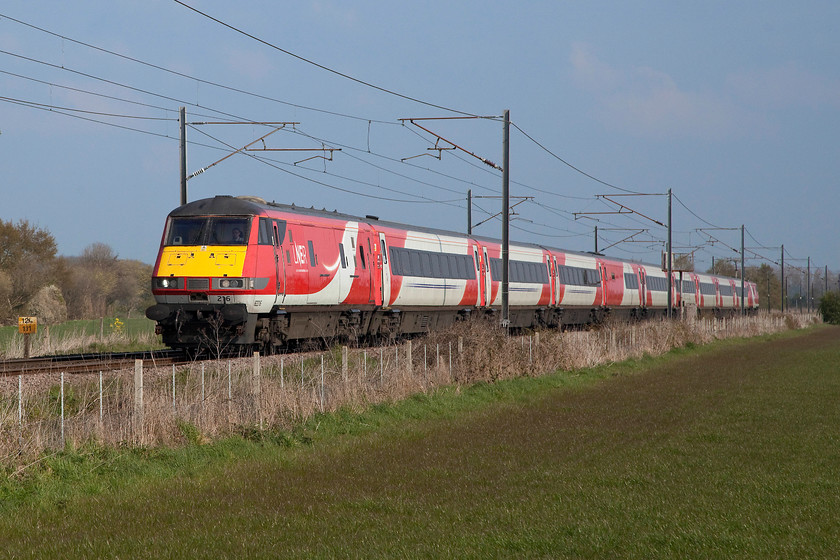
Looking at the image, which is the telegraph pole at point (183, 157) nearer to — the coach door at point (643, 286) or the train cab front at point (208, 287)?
the train cab front at point (208, 287)

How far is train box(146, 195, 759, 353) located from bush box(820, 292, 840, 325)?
7363cm

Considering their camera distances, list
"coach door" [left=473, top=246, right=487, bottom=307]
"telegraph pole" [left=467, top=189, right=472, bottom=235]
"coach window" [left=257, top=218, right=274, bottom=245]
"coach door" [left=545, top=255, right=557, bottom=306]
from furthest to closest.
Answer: "telegraph pole" [left=467, top=189, right=472, bottom=235] < "coach door" [left=545, top=255, right=557, bottom=306] < "coach door" [left=473, top=246, right=487, bottom=307] < "coach window" [left=257, top=218, right=274, bottom=245]

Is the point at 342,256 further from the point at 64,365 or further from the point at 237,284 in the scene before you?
the point at 64,365

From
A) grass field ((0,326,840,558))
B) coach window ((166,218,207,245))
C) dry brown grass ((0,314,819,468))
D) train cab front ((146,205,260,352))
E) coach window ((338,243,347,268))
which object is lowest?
grass field ((0,326,840,558))

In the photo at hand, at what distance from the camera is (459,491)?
10258 millimetres

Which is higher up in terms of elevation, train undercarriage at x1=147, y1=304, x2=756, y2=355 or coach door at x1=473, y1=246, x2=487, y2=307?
coach door at x1=473, y1=246, x2=487, y2=307

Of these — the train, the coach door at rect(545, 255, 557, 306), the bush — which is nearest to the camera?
the train

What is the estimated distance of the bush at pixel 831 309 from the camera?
10129 centimetres

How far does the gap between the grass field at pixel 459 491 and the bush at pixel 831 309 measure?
92049mm

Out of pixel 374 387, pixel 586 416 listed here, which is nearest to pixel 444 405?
pixel 374 387

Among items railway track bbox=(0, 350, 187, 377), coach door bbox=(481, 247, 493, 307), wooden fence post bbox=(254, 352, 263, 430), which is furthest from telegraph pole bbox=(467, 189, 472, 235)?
wooden fence post bbox=(254, 352, 263, 430)

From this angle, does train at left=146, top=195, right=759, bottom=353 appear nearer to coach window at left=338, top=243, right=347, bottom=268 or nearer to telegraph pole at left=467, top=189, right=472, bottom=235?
coach window at left=338, top=243, right=347, bottom=268

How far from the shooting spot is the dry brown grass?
1143cm

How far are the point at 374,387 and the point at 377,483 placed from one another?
239 inches
